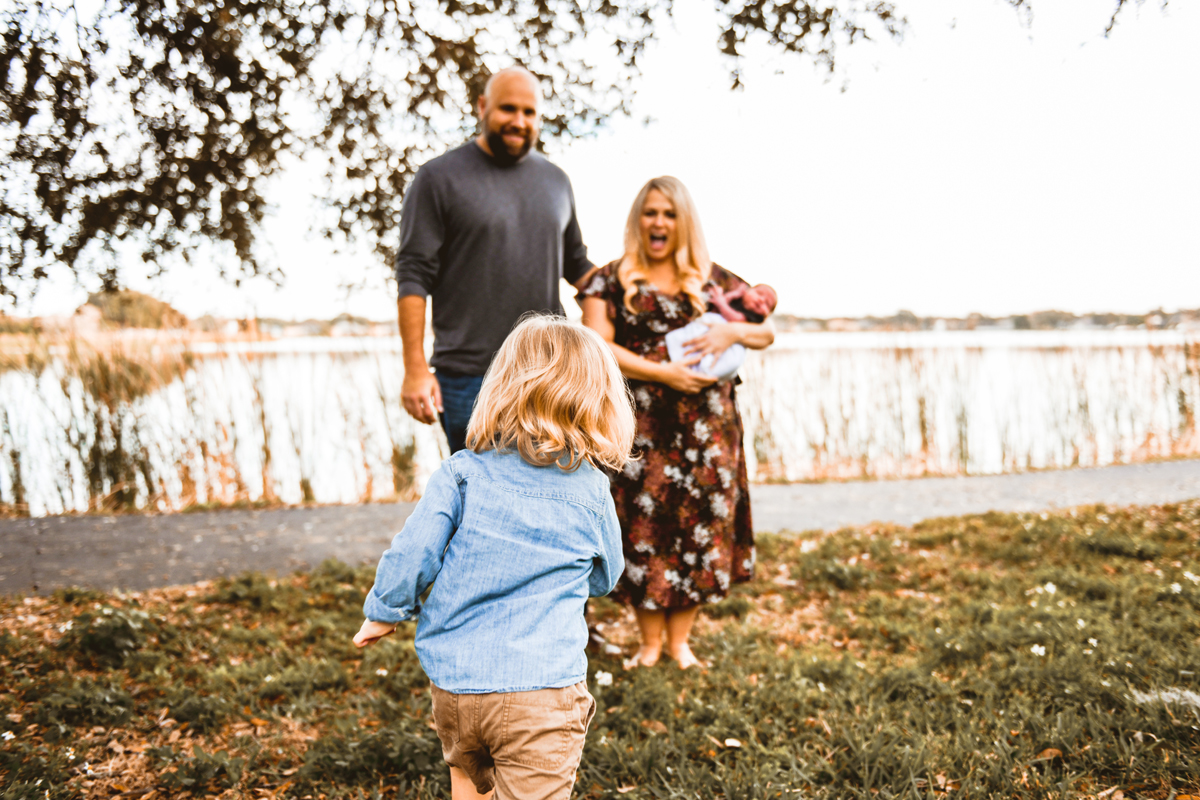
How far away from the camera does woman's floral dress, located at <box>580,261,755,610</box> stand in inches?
114

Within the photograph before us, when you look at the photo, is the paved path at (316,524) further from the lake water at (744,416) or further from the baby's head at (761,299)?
the baby's head at (761,299)

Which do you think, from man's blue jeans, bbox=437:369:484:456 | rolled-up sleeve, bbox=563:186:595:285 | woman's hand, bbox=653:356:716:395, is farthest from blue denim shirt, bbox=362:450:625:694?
rolled-up sleeve, bbox=563:186:595:285

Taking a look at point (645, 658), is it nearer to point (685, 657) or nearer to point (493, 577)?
point (685, 657)

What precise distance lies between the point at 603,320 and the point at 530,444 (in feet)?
4.59

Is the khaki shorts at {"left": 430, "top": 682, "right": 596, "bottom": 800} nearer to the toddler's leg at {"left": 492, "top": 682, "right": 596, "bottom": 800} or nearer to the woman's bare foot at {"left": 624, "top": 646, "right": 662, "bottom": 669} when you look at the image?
the toddler's leg at {"left": 492, "top": 682, "right": 596, "bottom": 800}

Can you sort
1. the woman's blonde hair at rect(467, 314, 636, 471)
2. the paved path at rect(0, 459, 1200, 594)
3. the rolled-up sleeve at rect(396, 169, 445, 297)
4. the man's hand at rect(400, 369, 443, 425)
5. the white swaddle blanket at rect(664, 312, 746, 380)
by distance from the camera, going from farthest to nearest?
the paved path at rect(0, 459, 1200, 594), the white swaddle blanket at rect(664, 312, 746, 380), the rolled-up sleeve at rect(396, 169, 445, 297), the man's hand at rect(400, 369, 443, 425), the woman's blonde hair at rect(467, 314, 636, 471)

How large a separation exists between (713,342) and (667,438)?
1.36 feet

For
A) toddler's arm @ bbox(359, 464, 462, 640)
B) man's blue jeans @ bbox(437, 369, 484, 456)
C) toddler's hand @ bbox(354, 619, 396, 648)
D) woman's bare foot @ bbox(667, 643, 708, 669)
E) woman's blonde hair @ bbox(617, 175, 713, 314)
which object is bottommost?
woman's bare foot @ bbox(667, 643, 708, 669)

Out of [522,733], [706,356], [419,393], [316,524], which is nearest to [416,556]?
[522,733]

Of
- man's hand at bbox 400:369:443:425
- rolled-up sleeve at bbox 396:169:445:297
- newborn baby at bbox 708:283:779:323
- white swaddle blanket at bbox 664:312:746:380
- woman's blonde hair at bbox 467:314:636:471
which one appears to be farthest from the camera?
newborn baby at bbox 708:283:779:323

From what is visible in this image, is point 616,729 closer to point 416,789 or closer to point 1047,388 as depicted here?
point 416,789

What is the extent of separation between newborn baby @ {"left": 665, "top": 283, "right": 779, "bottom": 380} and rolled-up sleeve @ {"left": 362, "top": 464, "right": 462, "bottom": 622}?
58.2 inches

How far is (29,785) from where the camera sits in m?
1.99

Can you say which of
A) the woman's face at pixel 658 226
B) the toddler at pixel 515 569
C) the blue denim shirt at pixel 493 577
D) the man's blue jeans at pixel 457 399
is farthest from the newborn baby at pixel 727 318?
the blue denim shirt at pixel 493 577
